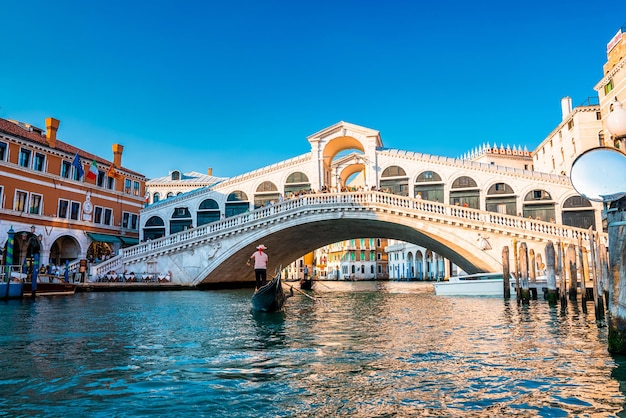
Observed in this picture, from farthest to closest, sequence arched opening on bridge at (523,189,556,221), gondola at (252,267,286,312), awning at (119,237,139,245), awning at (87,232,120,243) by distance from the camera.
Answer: awning at (119,237,139,245), awning at (87,232,120,243), arched opening on bridge at (523,189,556,221), gondola at (252,267,286,312)

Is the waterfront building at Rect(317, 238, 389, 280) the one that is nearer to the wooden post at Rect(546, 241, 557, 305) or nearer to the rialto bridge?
the rialto bridge

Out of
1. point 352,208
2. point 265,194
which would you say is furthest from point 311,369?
point 265,194

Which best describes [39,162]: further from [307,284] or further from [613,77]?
[613,77]

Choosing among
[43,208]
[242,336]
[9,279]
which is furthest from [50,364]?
[43,208]

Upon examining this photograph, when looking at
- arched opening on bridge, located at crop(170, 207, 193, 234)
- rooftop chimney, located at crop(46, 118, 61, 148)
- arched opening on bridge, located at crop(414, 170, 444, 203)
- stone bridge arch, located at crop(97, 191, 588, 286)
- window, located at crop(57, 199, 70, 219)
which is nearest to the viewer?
stone bridge arch, located at crop(97, 191, 588, 286)

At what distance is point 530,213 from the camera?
76.5 ft

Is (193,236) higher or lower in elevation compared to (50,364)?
higher

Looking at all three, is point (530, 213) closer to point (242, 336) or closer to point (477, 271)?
point (477, 271)

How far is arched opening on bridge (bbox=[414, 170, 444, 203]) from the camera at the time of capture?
24.6 meters

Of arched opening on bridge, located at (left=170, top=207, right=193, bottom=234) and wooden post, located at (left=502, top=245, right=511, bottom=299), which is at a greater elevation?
arched opening on bridge, located at (left=170, top=207, right=193, bottom=234)

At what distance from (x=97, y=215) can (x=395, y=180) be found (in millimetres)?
16279

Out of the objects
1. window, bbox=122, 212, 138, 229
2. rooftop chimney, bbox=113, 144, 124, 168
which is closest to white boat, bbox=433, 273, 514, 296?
window, bbox=122, 212, 138, 229

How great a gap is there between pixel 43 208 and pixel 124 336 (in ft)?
62.3

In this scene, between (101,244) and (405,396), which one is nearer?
(405,396)
